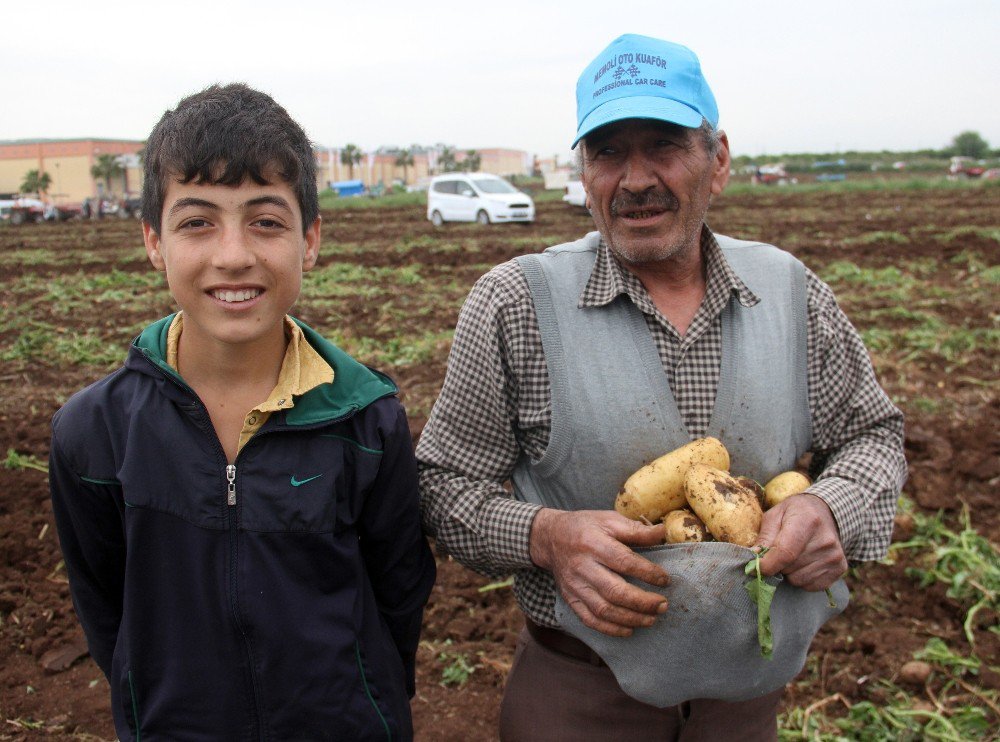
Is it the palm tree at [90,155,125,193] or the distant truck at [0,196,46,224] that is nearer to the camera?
the distant truck at [0,196,46,224]

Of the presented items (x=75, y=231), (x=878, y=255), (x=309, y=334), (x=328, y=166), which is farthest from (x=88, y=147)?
(x=309, y=334)

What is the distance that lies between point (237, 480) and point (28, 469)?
13.9 feet

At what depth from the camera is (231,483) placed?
163cm

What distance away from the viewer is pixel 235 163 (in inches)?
63.4

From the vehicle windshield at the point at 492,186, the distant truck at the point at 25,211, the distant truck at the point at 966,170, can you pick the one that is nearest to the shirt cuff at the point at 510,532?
the vehicle windshield at the point at 492,186

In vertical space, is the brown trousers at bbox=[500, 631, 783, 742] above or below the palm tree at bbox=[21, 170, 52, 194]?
below

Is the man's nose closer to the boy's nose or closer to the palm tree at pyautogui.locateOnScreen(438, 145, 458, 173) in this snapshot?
the boy's nose

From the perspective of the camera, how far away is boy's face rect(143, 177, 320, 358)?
5.29 feet

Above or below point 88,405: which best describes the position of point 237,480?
below

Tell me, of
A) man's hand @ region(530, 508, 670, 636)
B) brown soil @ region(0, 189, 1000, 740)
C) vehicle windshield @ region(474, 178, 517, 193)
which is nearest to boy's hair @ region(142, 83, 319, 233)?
man's hand @ region(530, 508, 670, 636)

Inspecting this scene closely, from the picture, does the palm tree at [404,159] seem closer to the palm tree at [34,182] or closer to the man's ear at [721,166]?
the palm tree at [34,182]

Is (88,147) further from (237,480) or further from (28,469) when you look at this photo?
(237,480)

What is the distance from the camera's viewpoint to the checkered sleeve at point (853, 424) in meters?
1.93

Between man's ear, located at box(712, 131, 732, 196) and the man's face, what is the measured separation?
0.12 metres
